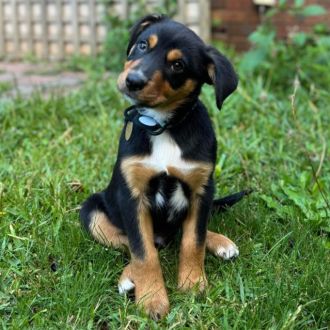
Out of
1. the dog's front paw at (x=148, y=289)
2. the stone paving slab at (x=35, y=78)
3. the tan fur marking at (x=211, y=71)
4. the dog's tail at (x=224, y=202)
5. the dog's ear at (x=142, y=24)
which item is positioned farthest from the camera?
the stone paving slab at (x=35, y=78)

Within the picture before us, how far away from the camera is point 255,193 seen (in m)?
3.81

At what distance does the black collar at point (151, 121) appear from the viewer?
281 cm

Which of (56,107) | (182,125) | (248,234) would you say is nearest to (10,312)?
(182,125)

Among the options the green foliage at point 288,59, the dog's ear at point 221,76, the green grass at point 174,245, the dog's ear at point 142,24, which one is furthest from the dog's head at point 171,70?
the green foliage at point 288,59

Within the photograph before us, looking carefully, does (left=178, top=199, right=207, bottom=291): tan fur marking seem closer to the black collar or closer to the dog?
the dog

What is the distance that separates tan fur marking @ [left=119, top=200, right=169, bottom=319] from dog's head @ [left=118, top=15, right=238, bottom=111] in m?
0.54

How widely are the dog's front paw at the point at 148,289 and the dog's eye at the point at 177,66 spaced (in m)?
0.91

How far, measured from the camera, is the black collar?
2.81 m

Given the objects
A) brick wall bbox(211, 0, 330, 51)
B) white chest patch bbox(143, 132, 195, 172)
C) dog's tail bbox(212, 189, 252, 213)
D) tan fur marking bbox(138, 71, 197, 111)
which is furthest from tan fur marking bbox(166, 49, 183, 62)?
brick wall bbox(211, 0, 330, 51)

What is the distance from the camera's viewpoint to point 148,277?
271cm

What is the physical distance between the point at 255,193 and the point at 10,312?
71.0 inches

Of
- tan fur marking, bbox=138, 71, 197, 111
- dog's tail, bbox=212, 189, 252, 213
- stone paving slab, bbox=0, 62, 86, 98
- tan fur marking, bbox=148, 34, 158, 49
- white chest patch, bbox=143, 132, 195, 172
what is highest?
tan fur marking, bbox=148, 34, 158, 49

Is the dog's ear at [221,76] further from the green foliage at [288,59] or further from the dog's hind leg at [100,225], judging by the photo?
the green foliage at [288,59]

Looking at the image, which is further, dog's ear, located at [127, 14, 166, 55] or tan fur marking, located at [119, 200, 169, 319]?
dog's ear, located at [127, 14, 166, 55]
